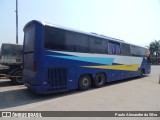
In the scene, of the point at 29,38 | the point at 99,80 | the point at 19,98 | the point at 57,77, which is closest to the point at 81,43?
the point at 57,77

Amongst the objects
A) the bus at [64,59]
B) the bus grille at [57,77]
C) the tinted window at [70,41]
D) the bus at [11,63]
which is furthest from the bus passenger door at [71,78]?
the bus at [11,63]

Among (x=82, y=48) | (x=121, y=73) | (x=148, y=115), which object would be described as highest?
(x=82, y=48)

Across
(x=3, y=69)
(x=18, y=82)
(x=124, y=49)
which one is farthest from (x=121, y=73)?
(x=3, y=69)

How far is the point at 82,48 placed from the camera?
425 inches

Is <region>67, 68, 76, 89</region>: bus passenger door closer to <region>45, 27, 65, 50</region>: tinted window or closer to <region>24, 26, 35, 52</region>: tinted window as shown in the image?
<region>45, 27, 65, 50</region>: tinted window

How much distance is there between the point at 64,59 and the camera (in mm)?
9594

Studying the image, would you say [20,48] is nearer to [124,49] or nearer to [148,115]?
[124,49]

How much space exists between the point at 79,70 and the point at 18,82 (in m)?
4.75

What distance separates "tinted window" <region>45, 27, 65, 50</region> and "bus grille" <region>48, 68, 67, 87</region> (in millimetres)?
1023

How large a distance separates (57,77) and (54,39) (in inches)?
68.0

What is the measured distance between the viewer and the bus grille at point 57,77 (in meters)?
8.96

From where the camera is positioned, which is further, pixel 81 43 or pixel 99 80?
pixel 99 80

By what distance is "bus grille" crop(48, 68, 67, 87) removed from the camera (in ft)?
29.4

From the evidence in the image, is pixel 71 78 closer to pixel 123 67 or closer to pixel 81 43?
pixel 81 43
